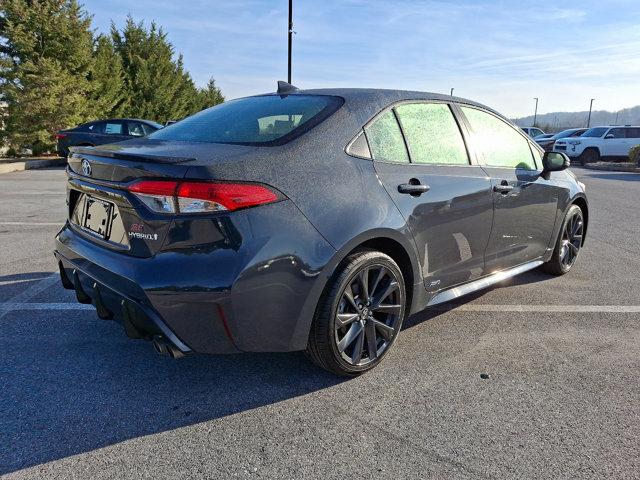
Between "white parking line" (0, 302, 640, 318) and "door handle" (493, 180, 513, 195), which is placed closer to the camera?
"door handle" (493, 180, 513, 195)

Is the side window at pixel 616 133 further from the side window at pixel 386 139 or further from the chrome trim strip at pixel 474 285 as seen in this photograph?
the side window at pixel 386 139

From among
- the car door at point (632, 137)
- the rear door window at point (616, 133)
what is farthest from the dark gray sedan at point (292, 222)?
the car door at point (632, 137)

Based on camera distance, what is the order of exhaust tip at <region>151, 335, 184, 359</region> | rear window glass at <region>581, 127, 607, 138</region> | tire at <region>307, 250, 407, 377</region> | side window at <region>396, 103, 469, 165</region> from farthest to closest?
1. rear window glass at <region>581, 127, 607, 138</region>
2. side window at <region>396, 103, 469, 165</region>
3. tire at <region>307, 250, 407, 377</region>
4. exhaust tip at <region>151, 335, 184, 359</region>

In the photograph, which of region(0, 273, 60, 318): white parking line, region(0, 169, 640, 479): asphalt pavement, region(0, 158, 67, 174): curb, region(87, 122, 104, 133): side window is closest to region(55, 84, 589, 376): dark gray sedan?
region(0, 169, 640, 479): asphalt pavement

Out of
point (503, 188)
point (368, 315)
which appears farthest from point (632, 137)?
point (368, 315)

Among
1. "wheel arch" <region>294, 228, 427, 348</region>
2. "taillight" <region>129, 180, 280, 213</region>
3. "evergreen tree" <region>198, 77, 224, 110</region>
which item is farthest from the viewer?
"evergreen tree" <region>198, 77, 224, 110</region>

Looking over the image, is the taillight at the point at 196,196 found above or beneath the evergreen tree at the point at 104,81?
beneath

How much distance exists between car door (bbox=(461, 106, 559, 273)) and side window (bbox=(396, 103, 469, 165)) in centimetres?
20

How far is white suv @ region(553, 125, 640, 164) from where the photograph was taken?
22734mm

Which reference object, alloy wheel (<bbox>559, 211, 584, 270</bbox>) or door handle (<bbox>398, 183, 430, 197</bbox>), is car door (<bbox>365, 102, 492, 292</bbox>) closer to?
door handle (<bbox>398, 183, 430, 197</bbox>)

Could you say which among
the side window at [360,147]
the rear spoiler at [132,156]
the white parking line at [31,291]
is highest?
the side window at [360,147]

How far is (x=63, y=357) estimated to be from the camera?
120 inches

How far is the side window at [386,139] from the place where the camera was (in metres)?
2.95

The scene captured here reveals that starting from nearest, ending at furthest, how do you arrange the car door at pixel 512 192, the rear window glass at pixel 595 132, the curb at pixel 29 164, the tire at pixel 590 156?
the car door at pixel 512 192 → the curb at pixel 29 164 → the tire at pixel 590 156 → the rear window glass at pixel 595 132
